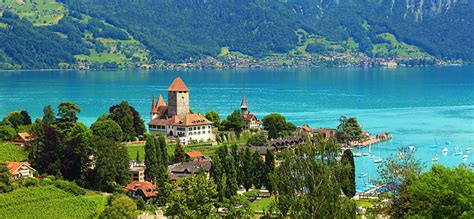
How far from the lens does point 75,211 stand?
3962 centimetres

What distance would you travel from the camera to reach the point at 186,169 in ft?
166

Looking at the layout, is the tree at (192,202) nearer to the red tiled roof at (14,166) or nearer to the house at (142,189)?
the house at (142,189)

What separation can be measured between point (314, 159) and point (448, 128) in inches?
2608

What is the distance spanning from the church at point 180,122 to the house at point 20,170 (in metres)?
21.5

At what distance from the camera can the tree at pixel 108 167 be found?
4544cm

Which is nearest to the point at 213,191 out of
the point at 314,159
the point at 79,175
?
the point at 314,159

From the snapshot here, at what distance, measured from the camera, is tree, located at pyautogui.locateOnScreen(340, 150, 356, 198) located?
28.2m

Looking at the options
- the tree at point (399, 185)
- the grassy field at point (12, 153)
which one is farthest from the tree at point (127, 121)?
the tree at point (399, 185)

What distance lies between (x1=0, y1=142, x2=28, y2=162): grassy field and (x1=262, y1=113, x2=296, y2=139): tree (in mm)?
26352

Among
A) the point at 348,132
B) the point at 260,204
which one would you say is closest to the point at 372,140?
the point at 348,132

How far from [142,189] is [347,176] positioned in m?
17.4

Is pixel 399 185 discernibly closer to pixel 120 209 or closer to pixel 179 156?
pixel 120 209

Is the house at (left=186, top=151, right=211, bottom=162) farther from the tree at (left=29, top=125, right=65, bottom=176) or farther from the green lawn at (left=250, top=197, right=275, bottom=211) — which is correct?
the tree at (left=29, top=125, right=65, bottom=176)

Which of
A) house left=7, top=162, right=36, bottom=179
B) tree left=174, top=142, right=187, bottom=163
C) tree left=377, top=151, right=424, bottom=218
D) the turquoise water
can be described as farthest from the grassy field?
tree left=377, top=151, right=424, bottom=218
